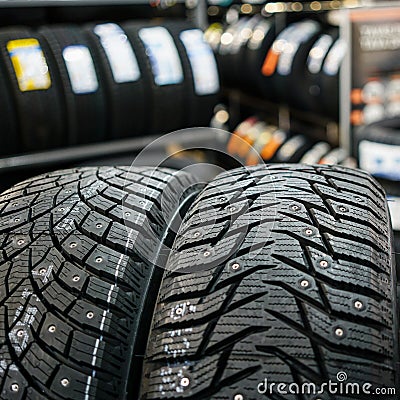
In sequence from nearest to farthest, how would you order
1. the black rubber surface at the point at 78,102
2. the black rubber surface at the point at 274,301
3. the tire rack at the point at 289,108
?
1. the black rubber surface at the point at 274,301
2. the black rubber surface at the point at 78,102
3. the tire rack at the point at 289,108

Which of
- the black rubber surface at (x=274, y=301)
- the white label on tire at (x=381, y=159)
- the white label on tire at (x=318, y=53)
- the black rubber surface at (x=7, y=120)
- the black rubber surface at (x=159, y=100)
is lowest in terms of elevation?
the black rubber surface at (x=274, y=301)

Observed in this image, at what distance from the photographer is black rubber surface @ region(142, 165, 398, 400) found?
2.36ft

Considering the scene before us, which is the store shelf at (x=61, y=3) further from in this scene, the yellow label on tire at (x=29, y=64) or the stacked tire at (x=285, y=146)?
the stacked tire at (x=285, y=146)

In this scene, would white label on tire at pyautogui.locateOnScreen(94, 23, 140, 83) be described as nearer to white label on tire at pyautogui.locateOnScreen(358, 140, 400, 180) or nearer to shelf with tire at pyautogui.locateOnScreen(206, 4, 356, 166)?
white label on tire at pyautogui.locateOnScreen(358, 140, 400, 180)

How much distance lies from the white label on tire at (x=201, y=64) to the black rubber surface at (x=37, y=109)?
49cm

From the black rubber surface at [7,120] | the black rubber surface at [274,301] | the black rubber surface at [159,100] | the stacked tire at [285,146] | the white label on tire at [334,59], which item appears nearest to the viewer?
the black rubber surface at [274,301]

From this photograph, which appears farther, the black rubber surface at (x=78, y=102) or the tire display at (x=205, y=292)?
the black rubber surface at (x=78, y=102)

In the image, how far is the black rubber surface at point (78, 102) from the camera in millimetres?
2176

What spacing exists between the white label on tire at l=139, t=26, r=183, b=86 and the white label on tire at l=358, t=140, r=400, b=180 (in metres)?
0.71

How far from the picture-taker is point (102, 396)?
766mm

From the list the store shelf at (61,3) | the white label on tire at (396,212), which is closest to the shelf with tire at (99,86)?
the store shelf at (61,3)

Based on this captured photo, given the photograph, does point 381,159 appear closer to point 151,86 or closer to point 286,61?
point 151,86

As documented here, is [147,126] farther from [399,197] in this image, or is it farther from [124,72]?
[399,197]

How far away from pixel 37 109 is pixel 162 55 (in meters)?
0.49
